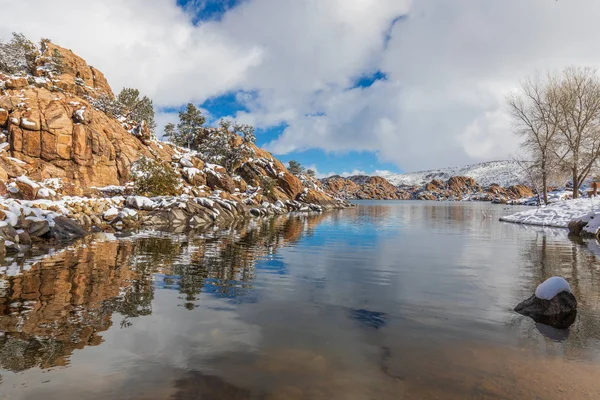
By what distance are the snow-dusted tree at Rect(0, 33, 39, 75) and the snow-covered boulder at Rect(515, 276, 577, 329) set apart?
240ft

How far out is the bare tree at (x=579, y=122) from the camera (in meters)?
38.3

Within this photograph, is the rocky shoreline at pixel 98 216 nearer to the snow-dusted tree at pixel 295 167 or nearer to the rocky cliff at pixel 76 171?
the rocky cliff at pixel 76 171

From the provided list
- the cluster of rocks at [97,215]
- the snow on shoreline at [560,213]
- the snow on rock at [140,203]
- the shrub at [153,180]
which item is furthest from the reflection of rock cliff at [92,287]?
the snow on shoreline at [560,213]

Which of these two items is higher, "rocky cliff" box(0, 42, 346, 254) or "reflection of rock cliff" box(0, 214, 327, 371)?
"rocky cliff" box(0, 42, 346, 254)

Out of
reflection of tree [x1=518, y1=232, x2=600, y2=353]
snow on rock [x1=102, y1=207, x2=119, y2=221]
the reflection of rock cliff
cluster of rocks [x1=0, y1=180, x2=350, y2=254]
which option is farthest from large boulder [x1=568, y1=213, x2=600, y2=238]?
snow on rock [x1=102, y1=207, x2=119, y2=221]

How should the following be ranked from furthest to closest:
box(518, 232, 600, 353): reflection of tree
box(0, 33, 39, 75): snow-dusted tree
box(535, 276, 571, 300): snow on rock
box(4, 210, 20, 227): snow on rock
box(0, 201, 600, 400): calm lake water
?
box(0, 33, 39, 75): snow-dusted tree → box(4, 210, 20, 227): snow on rock → box(535, 276, 571, 300): snow on rock → box(518, 232, 600, 353): reflection of tree → box(0, 201, 600, 400): calm lake water

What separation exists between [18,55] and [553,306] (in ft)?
283

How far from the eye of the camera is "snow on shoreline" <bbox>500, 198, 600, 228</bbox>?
110ft

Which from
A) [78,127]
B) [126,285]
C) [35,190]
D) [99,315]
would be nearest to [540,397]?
[99,315]

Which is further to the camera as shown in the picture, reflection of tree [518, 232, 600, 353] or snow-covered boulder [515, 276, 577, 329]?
snow-covered boulder [515, 276, 577, 329]

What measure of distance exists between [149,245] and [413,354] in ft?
60.9

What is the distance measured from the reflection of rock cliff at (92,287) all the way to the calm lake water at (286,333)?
0.18ft

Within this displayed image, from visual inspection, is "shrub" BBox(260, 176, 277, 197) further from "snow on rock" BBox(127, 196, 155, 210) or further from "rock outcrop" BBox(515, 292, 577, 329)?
"rock outcrop" BBox(515, 292, 577, 329)

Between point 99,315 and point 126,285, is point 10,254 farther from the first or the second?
point 99,315
